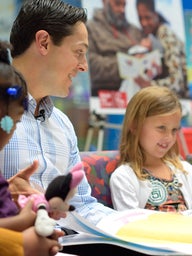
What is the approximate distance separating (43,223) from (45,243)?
0.09ft

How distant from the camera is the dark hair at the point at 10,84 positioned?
2.45 feet

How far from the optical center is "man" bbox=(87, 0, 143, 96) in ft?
10.3

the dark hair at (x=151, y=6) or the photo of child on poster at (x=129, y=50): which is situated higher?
the dark hair at (x=151, y=6)

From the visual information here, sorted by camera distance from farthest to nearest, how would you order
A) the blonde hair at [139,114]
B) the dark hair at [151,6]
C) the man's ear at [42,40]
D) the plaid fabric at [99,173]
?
the dark hair at [151,6] < the blonde hair at [139,114] < the plaid fabric at [99,173] < the man's ear at [42,40]

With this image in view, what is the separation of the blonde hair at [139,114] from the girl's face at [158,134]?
2 cm

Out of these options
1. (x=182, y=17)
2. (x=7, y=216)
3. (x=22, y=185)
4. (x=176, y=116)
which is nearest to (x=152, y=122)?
(x=176, y=116)

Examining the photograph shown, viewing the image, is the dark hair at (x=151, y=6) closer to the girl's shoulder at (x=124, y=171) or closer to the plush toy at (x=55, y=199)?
the girl's shoulder at (x=124, y=171)

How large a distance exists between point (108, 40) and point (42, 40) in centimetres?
203

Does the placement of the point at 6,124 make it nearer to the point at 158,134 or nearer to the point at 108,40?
the point at 158,134

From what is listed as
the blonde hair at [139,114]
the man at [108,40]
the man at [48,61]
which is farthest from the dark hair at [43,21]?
the man at [108,40]

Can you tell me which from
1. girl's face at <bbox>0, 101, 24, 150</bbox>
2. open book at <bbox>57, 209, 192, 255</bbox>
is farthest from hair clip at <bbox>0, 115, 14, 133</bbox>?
open book at <bbox>57, 209, 192, 255</bbox>

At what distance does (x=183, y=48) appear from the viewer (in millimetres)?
3561

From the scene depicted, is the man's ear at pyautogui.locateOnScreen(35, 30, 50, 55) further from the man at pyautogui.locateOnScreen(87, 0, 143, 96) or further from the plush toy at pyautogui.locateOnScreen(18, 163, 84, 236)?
the man at pyautogui.locateOnScreen(87, 0, 143, 96)

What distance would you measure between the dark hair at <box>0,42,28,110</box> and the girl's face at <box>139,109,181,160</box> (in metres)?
1.02
